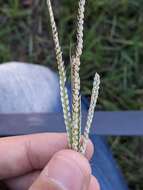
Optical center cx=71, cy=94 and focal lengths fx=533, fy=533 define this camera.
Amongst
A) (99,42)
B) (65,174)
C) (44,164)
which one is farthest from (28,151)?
(99,42)

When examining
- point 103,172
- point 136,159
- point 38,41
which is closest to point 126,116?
point 103,172

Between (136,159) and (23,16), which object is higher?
(23,16)

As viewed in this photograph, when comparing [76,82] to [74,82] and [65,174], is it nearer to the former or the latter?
[74,82]

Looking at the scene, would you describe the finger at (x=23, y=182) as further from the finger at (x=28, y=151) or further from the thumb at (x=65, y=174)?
the thumb at (x=65, y=174)

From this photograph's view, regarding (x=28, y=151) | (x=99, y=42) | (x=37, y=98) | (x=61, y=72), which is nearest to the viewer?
(x=61, y=72)

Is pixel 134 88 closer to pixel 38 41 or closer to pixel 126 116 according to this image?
pixel 38 41

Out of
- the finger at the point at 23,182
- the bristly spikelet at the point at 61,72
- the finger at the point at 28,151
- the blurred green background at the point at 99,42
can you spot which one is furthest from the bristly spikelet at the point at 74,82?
the blurred green background at the point at 99,42
